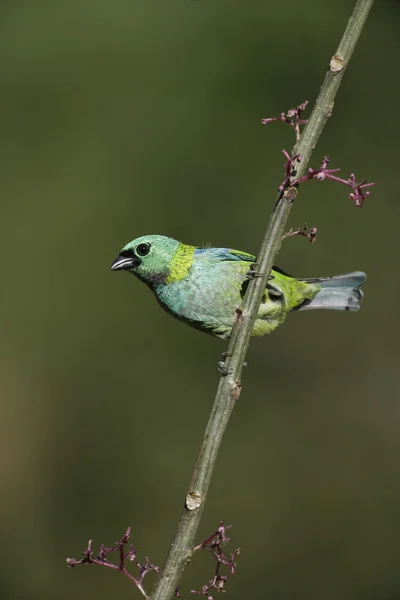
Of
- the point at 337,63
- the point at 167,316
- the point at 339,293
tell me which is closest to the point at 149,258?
the point at 339,293

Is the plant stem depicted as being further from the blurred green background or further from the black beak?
the blurred green background

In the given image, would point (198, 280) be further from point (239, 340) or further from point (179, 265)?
point (239, 340)

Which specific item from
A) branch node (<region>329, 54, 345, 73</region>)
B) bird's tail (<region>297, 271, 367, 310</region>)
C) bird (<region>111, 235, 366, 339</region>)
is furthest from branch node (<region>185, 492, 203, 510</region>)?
bird's tail (<region>297, 271, 367, 310</region>)

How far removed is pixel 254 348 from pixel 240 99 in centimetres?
224

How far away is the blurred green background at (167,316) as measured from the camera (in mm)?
5762

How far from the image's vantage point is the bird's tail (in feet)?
12.7

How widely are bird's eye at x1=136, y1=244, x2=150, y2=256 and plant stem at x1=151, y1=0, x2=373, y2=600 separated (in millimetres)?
1312

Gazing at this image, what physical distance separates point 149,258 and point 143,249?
5 centimetres

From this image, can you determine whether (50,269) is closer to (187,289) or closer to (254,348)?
(254,348)

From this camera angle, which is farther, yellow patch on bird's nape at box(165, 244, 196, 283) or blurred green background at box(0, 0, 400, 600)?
blurred green background at box(0, 0, 400, 600)

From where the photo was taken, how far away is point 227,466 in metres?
5.94

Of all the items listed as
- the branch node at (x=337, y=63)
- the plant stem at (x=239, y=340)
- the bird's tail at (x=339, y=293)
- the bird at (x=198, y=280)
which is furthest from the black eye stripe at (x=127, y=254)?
the branch node at (x=337, y=63)

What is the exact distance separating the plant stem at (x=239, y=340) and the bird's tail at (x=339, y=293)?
173 cm

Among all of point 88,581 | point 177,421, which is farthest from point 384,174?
point 88,581
